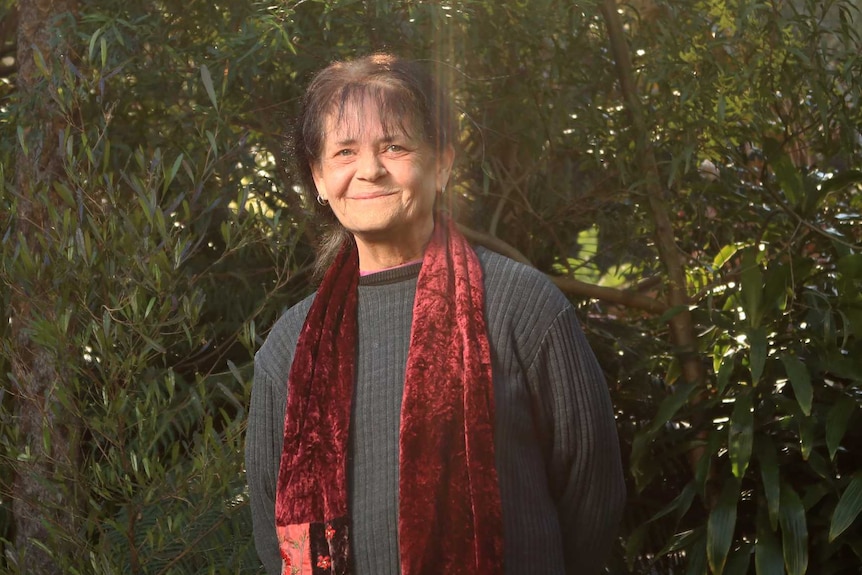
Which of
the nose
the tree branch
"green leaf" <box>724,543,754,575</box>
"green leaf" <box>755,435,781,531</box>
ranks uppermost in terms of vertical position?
the tree branch

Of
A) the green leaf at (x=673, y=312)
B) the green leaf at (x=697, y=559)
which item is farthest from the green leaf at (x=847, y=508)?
the green leaf at (x=673, y=312)

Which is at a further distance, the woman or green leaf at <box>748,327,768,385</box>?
green leaf at <box>748,327,768,385</box>

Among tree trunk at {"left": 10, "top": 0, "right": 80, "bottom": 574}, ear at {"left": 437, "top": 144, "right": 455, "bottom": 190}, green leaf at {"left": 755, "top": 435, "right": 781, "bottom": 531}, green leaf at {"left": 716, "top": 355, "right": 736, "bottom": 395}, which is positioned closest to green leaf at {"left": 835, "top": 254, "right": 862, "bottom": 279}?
green leaf at {"left": 716, "top": 355, "right": 736, "bottom": 395}

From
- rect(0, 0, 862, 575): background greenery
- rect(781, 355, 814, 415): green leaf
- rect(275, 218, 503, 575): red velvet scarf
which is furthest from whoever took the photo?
rect(781, 355, 814, 415): green leaf

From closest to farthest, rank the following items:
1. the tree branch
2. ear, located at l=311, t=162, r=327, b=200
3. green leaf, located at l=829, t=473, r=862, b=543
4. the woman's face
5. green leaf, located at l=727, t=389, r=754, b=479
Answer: the woman's face → ear, located at l=311, t=162, r=327, b=200 → green leaf, located at l=829, t=473, r=862, b=543 → green leaf, located at l=727, t=389, r=754, b=479 → the tree branch

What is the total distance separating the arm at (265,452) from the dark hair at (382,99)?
444 mm

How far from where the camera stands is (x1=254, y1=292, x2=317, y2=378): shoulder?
229 cm

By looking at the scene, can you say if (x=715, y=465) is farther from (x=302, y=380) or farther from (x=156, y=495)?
(x=302, y=380)

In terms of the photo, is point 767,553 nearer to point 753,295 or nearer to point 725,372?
point 725,372

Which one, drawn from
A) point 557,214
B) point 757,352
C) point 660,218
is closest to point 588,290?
point 660,218

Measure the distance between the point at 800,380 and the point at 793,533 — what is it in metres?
0.49

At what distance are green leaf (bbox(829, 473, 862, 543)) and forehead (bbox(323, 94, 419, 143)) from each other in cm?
224

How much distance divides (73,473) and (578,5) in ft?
7.20

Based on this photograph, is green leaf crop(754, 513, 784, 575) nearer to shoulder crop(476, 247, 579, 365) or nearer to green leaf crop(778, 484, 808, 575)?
green leaf crop(778, 484, 808, 575)
